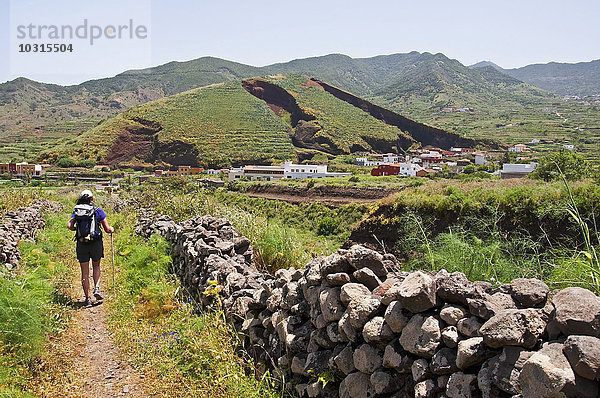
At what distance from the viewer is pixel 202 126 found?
304 feet

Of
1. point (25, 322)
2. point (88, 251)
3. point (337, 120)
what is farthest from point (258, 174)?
point (25, 322)

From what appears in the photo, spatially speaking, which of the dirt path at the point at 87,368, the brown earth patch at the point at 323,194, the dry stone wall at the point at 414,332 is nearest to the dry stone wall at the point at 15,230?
the dirt path at the point at 87,368

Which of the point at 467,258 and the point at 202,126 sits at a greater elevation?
the point at 202,126

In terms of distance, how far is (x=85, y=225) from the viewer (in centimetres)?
700

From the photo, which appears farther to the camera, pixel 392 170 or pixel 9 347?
pixel 392 170

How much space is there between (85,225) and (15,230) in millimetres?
4141

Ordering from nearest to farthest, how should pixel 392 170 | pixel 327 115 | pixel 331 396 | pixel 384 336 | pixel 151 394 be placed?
pixel 384 336 < pixel 331 396 < pixel 151 394 < pixel 392 170 < pixel 327 115

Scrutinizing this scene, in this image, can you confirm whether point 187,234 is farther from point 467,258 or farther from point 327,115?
point 327,115

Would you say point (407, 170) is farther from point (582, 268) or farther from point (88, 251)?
point (582, 268)

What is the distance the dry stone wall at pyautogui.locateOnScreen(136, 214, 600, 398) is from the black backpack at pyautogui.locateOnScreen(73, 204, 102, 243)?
10.4ft

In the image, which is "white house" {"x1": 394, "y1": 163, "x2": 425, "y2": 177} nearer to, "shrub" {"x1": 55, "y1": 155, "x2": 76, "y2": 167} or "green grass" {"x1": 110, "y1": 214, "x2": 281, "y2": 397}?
"shrub" {"x1": 55, "y1": 155, "x2": 76, "y2": 167}

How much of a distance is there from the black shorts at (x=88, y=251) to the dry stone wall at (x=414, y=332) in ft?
10.3

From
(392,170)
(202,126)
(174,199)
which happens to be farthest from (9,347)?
(202,126)

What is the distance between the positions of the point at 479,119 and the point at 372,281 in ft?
504
